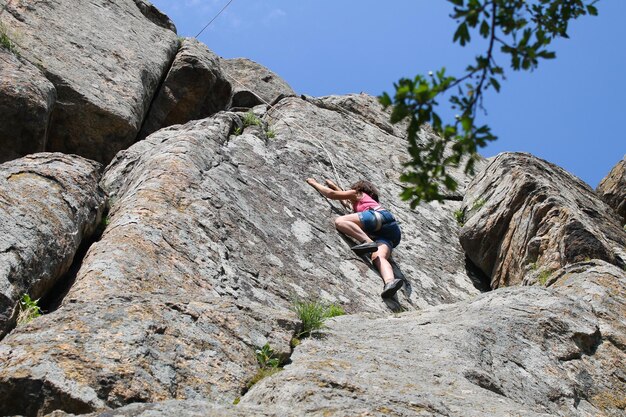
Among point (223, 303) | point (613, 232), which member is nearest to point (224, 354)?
point (223, 303)

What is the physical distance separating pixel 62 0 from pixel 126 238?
8942 millimetres

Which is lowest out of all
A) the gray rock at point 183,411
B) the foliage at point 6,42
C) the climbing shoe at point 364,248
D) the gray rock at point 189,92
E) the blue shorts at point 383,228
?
the gray rock at point 183,411

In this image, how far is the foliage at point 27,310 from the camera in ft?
23.3

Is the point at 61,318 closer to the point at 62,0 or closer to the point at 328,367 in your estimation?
the point at 328,367

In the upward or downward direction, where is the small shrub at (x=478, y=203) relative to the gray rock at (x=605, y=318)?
upward

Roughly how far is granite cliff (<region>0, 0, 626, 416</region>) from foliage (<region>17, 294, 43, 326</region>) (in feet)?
0.27

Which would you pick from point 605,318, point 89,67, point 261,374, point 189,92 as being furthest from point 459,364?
point 189,92

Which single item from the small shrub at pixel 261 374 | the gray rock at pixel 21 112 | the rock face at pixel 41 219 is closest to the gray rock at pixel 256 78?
the gray rock at pixel 21 112

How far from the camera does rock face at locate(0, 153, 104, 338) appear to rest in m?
7.33

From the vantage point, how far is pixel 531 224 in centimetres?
1262

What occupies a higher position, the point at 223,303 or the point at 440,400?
the point at 223,303

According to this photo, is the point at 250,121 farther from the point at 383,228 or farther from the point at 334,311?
the point at 334,311

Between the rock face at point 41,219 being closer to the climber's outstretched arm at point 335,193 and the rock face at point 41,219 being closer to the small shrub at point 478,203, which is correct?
the climber's outstretched arm at point 335,193

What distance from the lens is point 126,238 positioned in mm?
8484
